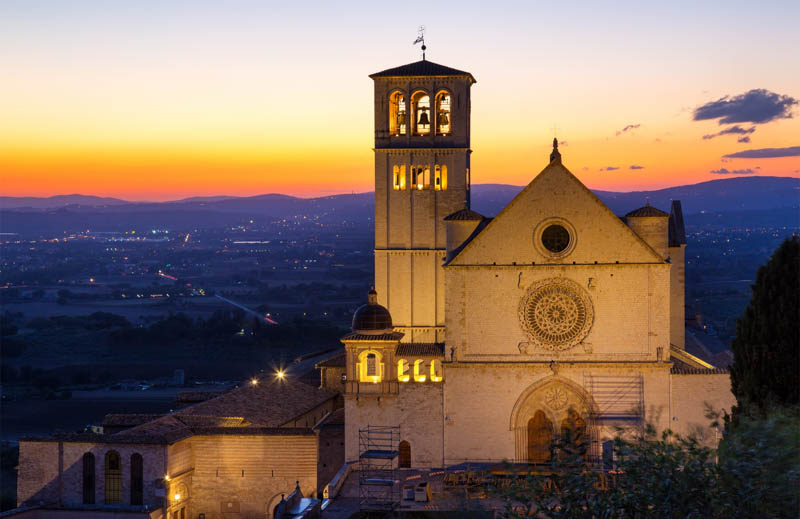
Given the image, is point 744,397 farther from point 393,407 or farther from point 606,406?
point 393,407

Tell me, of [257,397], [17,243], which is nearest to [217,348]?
[257,397]

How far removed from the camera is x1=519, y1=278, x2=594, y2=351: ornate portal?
35.5m

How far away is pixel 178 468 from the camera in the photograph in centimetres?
3406

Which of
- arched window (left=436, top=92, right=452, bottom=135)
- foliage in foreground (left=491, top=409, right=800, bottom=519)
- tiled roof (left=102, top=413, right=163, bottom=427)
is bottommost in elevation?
tiled roof (left=102, top=413, right=163, bottom=427)

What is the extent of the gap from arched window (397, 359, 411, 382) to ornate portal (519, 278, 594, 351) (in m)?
5.15

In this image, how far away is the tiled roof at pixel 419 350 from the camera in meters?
37.3

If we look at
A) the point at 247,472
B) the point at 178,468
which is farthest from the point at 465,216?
the point at 178,468

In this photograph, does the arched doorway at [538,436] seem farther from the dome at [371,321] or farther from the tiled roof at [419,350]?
the dome at [371,321]

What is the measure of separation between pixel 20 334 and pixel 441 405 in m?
84.4

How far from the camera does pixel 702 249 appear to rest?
14438 centimetres

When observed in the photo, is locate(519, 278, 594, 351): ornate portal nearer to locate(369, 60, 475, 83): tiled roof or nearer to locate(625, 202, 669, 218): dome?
locate(625, 202, 669, 218): dome

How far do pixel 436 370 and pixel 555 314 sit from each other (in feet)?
17.8

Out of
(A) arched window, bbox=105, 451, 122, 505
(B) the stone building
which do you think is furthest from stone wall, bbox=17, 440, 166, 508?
(A) arched window, bbox=105, 451, 122, 505

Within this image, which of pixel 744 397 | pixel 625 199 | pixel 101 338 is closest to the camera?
pixel 744 397
